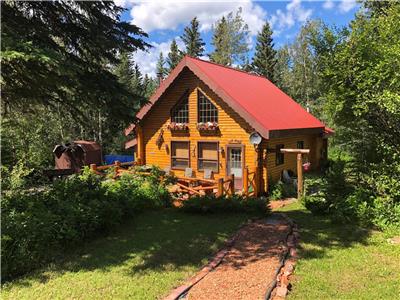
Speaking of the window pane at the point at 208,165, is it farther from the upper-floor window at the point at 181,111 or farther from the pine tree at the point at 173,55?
the pine tree at the point at 173,55

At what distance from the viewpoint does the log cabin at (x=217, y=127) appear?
52.6 ft

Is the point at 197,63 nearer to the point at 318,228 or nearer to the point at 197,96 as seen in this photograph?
the point at 197,96

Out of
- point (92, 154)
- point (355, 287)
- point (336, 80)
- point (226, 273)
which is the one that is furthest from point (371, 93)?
point (92, 154)

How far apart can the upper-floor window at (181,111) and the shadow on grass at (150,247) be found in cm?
884

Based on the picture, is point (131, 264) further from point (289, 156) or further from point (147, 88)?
point (147, 88)

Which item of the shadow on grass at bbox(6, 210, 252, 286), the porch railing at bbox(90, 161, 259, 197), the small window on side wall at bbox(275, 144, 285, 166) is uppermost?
the small window on side wall at bbox(275, 144, 285, 166)

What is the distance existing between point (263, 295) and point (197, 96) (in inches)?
533

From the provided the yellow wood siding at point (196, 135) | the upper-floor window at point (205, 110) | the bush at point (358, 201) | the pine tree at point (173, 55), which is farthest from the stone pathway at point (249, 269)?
the pine tree at point (173, 55)

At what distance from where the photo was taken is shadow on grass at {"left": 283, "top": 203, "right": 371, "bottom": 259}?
7.52m

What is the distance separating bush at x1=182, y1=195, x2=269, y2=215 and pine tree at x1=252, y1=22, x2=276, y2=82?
35.6 meters

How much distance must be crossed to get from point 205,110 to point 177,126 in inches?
68.9

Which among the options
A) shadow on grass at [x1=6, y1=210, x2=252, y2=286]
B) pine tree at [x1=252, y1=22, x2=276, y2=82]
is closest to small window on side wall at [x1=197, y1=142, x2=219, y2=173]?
shadow on grass at [x1=6, y1=210, x2=252, y2=286]

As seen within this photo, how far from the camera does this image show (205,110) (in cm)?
1781

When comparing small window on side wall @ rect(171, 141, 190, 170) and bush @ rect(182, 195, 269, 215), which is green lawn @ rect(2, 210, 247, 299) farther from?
small window on side wall @ rect(171, 141, 190, 170)
